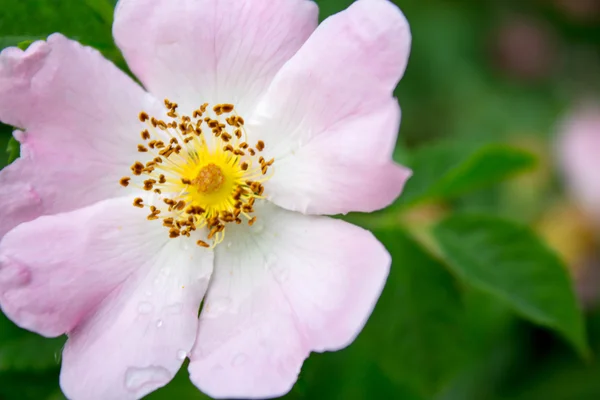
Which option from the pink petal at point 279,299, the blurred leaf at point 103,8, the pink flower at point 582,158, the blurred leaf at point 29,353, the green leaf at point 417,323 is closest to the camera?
the pink petal at point 279,299

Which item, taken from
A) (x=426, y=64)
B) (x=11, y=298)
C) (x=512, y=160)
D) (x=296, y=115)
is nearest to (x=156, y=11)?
(x=296, y=115)

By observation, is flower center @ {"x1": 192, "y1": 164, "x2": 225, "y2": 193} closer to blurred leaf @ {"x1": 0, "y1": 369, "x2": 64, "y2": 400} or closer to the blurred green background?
the blurred green background

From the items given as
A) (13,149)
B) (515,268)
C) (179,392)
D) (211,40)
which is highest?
(211,40)

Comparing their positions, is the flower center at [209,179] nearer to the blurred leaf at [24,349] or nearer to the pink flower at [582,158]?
the blurred leaf at [24,349]

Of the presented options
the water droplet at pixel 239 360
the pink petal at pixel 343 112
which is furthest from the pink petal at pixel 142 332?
the pink petal at pixel 343 112

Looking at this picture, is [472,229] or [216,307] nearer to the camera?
[216,307]

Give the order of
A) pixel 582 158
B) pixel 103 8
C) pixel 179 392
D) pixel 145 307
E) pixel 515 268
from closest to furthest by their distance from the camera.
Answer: pixel 145 307 → pixel 103 8 → pixel 515 268 → pixel 179 392 → pixel 582 158

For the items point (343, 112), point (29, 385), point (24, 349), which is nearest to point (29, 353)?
point (24, 349)

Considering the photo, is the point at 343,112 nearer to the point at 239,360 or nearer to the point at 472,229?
the point at 239,360
